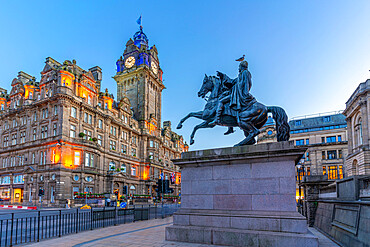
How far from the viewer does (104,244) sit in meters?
9.41

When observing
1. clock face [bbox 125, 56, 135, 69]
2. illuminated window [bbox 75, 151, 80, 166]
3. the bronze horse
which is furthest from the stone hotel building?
the bronze horse

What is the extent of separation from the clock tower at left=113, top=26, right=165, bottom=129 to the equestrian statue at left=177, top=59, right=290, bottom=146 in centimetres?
6037

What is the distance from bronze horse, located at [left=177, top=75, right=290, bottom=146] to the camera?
1037 cm

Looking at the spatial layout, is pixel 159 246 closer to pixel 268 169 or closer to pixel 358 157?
pixel 268 169

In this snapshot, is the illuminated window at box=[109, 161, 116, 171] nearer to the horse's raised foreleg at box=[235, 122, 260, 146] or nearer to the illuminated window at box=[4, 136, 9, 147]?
the illuminated window at box=[4, 136, 9, 147]

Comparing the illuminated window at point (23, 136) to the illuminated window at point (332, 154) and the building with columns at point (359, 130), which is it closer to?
the building with columns at point (359, 130)

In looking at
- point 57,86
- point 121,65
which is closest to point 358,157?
point 57,86

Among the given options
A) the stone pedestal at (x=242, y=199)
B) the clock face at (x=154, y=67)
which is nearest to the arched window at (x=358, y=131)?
the stone pedestal at (x=242, y=199)

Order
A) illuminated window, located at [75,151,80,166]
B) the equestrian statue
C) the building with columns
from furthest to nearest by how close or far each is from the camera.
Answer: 1. illuminated window, located at [75,151,80,166]
2. the building with columns
3. the equestrian statue

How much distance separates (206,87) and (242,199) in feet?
17.4

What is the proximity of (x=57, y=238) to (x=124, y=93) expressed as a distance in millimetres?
66940

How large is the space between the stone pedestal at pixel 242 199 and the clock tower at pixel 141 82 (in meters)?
62.0

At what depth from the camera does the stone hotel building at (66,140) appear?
1779 inches

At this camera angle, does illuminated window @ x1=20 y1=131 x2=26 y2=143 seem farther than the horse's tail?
Yes
